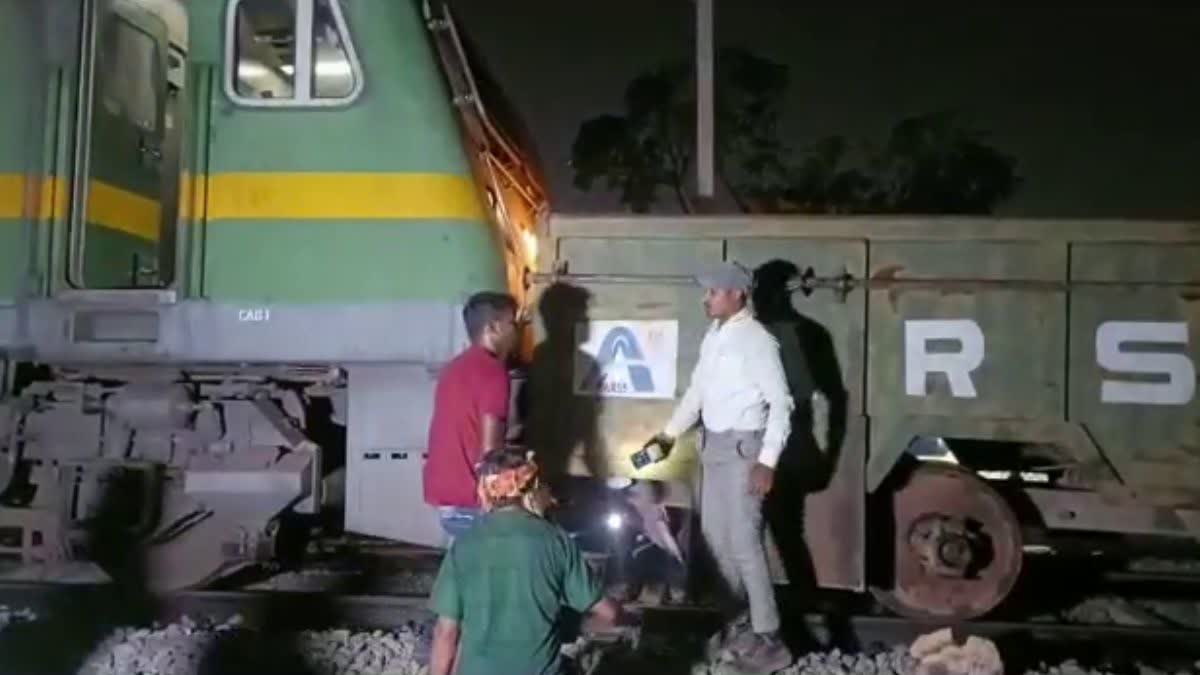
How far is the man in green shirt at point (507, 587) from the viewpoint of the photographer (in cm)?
451

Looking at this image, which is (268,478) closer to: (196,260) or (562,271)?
(196,260)

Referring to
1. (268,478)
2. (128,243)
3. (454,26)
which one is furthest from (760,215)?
(128,243)

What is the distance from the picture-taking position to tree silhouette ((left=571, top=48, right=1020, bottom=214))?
2225cm

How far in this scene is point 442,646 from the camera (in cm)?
456

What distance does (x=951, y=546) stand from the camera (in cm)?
741

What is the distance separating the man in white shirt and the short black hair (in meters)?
0.96

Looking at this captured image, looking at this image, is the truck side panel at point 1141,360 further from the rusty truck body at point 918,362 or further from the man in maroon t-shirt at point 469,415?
the man in maroon t-shirt at point 469,415

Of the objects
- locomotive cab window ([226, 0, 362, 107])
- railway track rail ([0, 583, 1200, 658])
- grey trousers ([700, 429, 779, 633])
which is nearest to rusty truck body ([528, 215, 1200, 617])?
railway track rail ([0, 583, 1200, 658])

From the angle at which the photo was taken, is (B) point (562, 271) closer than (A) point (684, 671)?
No

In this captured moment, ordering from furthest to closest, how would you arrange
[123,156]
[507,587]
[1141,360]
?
[123,156] → [1141,360] → [507,587]

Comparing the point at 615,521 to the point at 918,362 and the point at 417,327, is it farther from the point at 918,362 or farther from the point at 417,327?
the point at 918,362

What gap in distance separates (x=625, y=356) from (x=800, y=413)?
0.95 metres

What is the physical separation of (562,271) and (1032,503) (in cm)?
277

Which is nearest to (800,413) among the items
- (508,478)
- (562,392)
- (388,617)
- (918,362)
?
(918,362)
